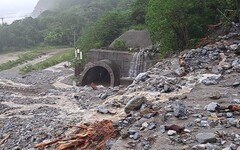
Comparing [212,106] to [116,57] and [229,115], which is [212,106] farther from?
[116,57]

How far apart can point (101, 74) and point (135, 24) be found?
583 cm

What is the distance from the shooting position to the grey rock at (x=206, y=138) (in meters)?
8.64

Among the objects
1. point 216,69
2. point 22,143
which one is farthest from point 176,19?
point 22,143

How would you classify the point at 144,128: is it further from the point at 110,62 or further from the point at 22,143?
the point at 110,62

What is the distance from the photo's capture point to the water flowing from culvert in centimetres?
2384

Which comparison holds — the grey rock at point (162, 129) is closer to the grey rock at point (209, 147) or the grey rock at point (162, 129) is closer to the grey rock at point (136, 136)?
the grey rock at point (136, 136)

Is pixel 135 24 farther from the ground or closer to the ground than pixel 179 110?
farther from the ground

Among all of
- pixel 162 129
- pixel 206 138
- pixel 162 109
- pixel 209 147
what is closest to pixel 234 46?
pixel 162 109

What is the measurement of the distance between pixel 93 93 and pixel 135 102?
697 centimetres

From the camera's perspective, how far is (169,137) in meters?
9.17

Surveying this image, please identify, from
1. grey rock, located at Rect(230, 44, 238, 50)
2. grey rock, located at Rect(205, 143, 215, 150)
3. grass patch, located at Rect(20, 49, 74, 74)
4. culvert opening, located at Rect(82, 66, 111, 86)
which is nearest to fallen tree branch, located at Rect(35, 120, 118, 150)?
grey rock, located at Rect(205, 143, 215, 150)

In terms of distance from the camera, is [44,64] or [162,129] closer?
[162,129]

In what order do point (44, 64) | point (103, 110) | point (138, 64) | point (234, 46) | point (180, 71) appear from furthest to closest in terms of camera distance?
point (44, 64)
point (138, 64)
point (234, 46)
point (180, 71)
point (103, 110)

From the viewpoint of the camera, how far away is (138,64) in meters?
24.3
